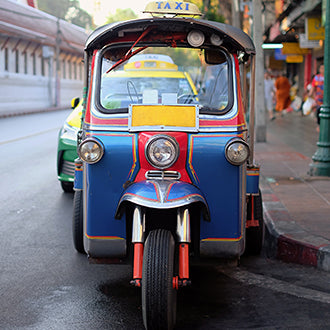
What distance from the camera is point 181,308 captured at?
14.9 feet

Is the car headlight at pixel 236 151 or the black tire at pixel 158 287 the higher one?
the car headlight at pixel 236 151

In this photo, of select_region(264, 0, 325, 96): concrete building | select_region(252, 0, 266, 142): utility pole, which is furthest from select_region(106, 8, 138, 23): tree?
select_region(252, 0, 266, 142): utility pole

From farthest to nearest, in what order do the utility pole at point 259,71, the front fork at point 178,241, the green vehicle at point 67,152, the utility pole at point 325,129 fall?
the utility pole at point 259,71 < the utility pole at point 325,129 < the green vehicle at point 67,152 < the front fork at point 178,241

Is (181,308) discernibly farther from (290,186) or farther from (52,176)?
(52,176)

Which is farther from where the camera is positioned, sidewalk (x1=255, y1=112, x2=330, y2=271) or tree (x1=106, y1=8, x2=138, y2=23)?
tree (x1=106, y1=8, x2=138, y2=23)

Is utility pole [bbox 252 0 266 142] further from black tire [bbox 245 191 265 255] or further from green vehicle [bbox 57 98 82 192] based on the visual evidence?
black tire [bbox 245 191 265 255]

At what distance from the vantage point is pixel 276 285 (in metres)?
5.11

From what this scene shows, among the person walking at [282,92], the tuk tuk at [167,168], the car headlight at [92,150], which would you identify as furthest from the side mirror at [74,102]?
the person walking at [282,92]

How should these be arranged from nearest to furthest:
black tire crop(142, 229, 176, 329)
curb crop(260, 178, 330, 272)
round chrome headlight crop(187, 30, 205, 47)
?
black tire crop(142, 229, 176, 329) → round chrome headlight crop(187, 30, 205, 47) → curb crop(260, 178, 330, 272)

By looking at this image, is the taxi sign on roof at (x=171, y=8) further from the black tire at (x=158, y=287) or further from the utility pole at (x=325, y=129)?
the utility pole at (x=325, y=129)

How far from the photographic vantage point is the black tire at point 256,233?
5.70 meters

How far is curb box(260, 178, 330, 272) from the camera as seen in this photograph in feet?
18.3

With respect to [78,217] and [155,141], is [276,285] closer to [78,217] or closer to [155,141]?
[155,141]

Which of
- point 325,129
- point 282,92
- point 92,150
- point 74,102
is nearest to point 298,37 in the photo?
point 282,92
